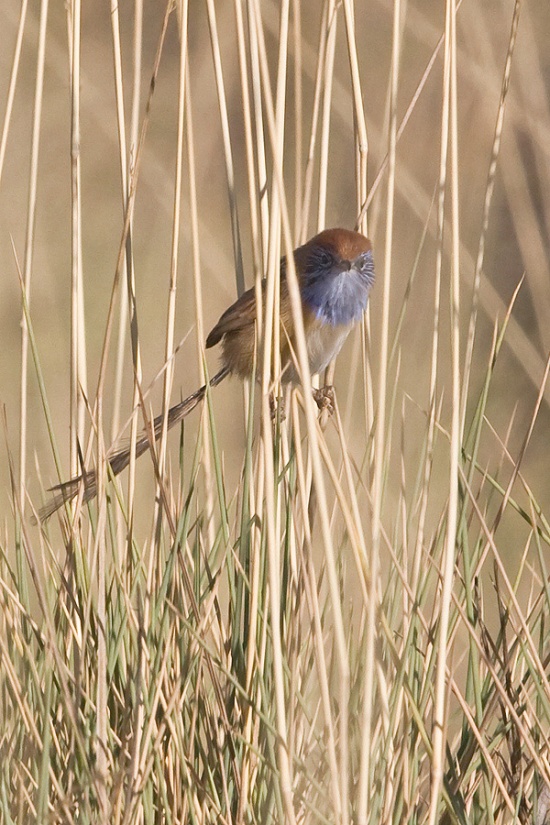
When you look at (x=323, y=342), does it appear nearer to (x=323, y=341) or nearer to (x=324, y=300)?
(x=323, y=341)

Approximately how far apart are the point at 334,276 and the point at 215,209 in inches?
92.4

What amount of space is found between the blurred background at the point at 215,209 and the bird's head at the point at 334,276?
926 millimetres

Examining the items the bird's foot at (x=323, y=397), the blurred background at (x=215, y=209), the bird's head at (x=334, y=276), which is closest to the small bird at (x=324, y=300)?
the bird's head at (x=334, y=276)

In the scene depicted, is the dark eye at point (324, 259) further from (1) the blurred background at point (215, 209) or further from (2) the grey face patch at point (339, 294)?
(1) the blurred background at point (215, 209)

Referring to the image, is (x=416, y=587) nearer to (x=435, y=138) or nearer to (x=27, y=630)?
(x=27, y=630)

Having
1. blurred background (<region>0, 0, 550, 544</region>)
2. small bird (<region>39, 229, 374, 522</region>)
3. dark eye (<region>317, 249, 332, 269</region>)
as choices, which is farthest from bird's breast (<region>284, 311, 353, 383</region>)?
blurred background (<region>0, 0, 550, 544</region>)

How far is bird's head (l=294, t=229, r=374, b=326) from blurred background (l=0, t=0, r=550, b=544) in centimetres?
93

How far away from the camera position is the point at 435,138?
4.77m

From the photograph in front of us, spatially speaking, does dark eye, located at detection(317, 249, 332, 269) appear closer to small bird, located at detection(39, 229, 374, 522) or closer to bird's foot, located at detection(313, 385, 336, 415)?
small bird, located at detection(39, 229, 374, 522)

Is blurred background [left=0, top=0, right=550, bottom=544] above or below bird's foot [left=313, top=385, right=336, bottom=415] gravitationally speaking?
above

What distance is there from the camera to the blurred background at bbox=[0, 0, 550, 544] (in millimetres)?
4285

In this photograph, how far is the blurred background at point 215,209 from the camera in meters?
4.29

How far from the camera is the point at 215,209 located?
5.14m

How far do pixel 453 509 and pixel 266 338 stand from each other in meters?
0.38
